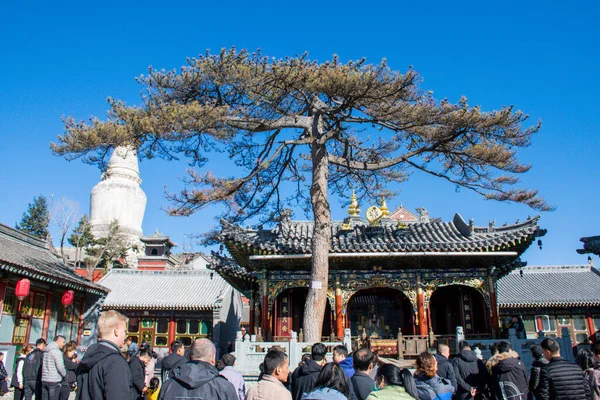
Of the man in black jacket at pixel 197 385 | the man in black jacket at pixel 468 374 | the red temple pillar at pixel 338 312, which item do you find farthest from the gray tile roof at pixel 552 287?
the man in black jacket at pixel 197 385

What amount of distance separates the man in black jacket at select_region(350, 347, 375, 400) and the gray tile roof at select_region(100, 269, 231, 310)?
22525mm

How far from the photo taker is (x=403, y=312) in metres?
15.6

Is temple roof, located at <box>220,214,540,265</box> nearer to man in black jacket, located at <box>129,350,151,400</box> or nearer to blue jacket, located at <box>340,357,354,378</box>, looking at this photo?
man in black jacket, located at <box>129,350,151,400</box>

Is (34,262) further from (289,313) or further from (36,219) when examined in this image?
(36,219)

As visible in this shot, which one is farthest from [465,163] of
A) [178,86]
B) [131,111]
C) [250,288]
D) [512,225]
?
[250,288]

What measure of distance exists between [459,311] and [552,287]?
14727 millimetres

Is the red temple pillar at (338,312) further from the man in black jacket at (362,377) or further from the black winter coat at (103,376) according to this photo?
the black winter coat at (103,376)

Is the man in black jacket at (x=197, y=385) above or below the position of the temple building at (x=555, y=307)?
below

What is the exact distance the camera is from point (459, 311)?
50.3 feet

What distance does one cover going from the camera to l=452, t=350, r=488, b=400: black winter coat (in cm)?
618

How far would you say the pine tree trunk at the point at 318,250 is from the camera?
430 inches

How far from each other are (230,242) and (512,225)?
8.48 meters

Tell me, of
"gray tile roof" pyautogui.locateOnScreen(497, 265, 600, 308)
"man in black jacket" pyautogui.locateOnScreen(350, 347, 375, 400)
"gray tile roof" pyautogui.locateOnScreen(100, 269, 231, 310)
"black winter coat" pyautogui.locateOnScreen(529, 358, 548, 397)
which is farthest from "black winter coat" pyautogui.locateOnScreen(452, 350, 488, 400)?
"gray tile roof" pyautogui.locateOnScreen(100, 269, 231, 310)

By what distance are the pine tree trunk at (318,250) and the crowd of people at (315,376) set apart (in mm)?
4196
